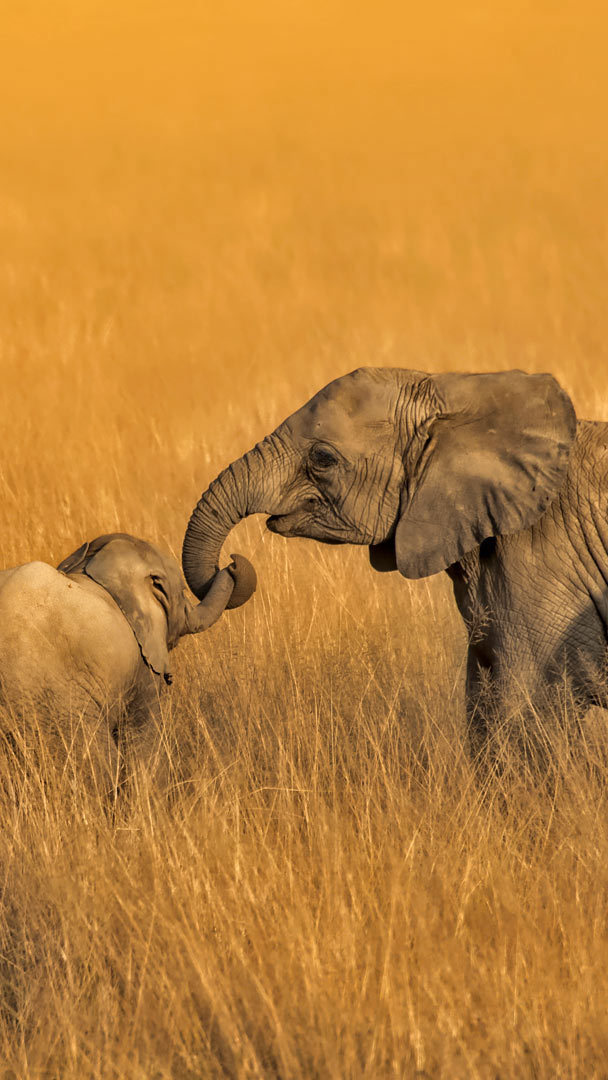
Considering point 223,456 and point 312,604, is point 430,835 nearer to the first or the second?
point 312,604

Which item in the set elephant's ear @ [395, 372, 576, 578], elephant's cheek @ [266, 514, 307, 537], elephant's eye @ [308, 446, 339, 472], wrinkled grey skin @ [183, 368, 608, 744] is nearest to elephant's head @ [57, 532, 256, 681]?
wrinkled grey skin @ [183, 368, 608, 744]

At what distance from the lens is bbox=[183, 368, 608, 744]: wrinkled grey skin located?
14.4 feet

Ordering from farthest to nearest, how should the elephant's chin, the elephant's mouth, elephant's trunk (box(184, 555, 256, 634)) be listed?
elephant's trunk (box(184, 555, 256, 634)) < the elephant's chin < the elephant's mouth

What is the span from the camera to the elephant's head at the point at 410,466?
4.39 meters

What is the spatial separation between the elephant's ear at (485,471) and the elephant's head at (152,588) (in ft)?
2.95

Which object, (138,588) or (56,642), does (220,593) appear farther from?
(56,642)

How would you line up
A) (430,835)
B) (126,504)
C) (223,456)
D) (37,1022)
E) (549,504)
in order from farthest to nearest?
(223,456) < (126,504) < (549,504) < (430,835) < (37,1022)

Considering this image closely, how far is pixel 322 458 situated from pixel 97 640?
0.98m

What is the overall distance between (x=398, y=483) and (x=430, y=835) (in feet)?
4.00

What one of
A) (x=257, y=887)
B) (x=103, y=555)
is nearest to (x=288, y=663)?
(x=103, y=555)

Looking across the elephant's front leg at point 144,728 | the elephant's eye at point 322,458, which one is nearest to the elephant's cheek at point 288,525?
the elephant's eye at point 322,458

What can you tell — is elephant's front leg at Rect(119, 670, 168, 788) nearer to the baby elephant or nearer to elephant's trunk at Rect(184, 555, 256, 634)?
the baby elephant

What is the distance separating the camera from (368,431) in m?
4.50

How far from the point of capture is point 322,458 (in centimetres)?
449
